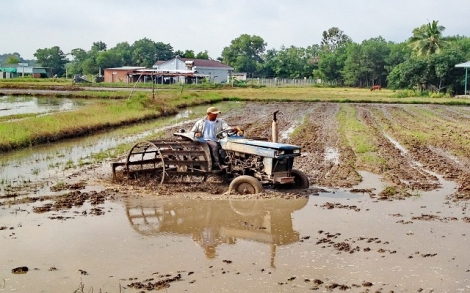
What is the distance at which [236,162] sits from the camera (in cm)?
998

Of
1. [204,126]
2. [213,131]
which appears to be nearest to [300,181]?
[213,131]

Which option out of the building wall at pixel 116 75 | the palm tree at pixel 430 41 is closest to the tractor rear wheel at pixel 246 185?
the palm tree at pixel 430 41

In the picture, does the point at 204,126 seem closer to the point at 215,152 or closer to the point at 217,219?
the point at 215,152

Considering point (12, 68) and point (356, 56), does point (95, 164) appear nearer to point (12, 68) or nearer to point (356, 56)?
point (356, 56)

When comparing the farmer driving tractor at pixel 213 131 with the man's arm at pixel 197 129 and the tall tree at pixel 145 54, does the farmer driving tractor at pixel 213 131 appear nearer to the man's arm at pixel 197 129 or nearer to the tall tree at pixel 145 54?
the man's arm at pixel 197 129

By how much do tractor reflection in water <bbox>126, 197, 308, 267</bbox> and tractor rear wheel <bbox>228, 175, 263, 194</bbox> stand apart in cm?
34

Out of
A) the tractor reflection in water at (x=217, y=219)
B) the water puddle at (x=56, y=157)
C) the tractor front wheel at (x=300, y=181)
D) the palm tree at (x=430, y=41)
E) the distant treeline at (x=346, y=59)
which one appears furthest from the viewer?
the palm tree at (x=430, y=41)

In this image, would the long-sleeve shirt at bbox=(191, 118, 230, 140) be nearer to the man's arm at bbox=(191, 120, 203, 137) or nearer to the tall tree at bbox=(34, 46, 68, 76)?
the man's arm at bbox=(191, 120, 203, 137)

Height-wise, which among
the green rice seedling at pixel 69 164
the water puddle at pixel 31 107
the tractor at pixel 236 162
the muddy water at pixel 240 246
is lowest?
the muddy water at pixel 240 246

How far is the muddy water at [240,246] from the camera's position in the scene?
5711mm

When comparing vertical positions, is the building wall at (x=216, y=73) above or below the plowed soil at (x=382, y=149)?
above

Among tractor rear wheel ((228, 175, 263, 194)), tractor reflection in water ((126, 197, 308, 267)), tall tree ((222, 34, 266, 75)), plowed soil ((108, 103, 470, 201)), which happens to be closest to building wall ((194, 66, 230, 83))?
tall tree ((222, 34, 266, 75))

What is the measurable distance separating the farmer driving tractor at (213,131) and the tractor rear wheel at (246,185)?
2.09 ft

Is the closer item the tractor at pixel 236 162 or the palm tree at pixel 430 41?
the tractor at pixel 236 162
